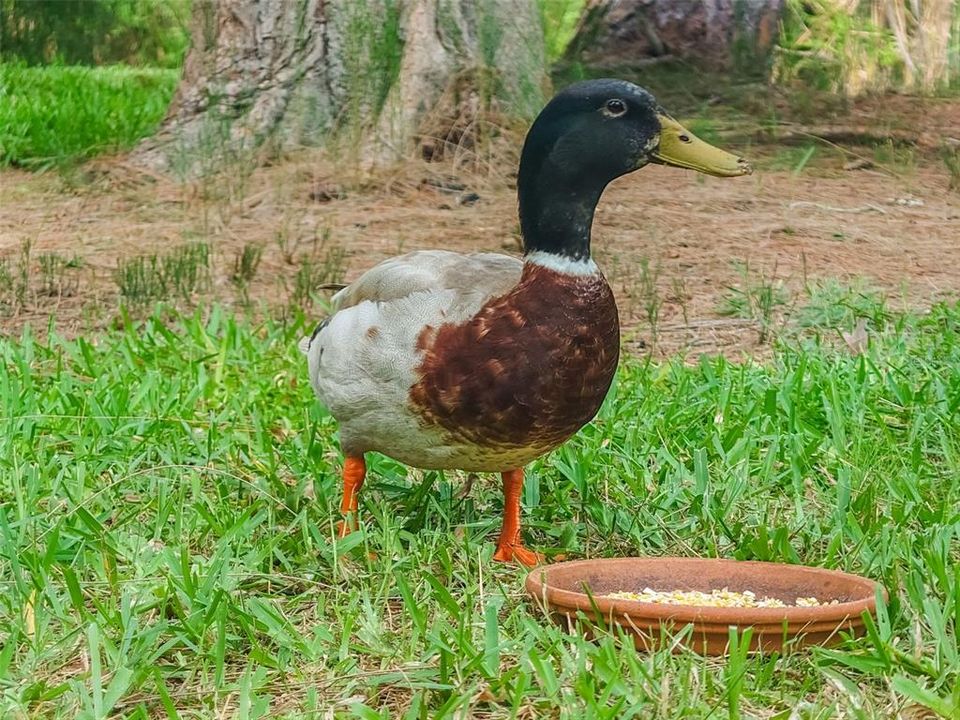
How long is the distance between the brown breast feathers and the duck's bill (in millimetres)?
411

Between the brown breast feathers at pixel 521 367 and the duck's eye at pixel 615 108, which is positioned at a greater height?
the duck's eye at pixel 615 108

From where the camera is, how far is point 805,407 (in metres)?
4.30

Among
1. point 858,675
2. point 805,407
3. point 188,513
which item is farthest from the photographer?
point 805,407

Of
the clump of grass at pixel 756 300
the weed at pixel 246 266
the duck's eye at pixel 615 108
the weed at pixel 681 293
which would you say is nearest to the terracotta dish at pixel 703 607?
the duck's eye at pixel 615 108

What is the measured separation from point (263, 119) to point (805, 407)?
3.99 meters

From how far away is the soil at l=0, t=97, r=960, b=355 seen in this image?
5.71 m

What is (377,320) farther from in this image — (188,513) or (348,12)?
(348,12)

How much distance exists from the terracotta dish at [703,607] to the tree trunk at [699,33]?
6.81 m

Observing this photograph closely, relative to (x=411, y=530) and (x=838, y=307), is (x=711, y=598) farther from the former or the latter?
(x=838, y=307)

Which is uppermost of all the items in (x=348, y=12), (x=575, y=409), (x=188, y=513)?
(x=348, y=12)

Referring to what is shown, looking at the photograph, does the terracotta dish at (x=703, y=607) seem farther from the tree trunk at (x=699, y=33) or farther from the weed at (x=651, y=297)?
the tree trunk at (x=699, y=33)

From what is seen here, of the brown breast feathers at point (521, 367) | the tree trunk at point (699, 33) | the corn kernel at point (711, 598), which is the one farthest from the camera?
the tree trunk at point (699, 33)

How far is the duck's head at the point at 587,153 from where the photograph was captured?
3371mm

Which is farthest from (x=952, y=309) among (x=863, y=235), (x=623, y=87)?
(x=623, y=87)
